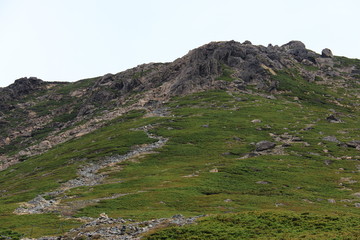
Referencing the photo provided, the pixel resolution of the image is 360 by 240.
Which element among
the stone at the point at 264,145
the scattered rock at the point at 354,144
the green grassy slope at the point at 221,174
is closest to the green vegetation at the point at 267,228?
the green grassy slope at the point at 221,174

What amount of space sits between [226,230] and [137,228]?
11731 mm

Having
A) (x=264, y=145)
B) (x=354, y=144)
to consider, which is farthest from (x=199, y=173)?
(x=354, y=144)

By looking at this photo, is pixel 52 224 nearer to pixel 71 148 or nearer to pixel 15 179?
pixel 15 179

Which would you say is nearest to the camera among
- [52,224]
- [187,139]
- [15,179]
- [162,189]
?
[52,224]

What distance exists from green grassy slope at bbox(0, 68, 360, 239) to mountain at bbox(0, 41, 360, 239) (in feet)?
1.06

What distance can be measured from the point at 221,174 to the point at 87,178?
122ft

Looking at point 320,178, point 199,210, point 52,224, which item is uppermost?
point 52,224

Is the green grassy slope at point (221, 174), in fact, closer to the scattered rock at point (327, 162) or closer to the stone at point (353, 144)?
the scattered rock at point (327, 162)

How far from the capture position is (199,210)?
5988 cm

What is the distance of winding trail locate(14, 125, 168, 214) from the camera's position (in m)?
68.8

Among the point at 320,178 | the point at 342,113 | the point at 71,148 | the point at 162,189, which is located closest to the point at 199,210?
the point at 162,189

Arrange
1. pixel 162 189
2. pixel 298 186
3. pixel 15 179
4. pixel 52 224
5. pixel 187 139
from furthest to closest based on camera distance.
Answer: pixel 187 139 < pixel 15 179 < pixel 298 186 < pixel 162 189 < pixel 52 224

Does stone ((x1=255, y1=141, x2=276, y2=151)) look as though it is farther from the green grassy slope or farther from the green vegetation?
the green vegetation

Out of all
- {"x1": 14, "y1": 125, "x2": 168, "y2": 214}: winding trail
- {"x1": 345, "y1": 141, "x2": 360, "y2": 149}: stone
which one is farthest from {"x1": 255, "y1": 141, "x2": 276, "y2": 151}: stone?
{"x1": 14, "y1": 125, "x2": 168, "y2": 214}: winding trail
